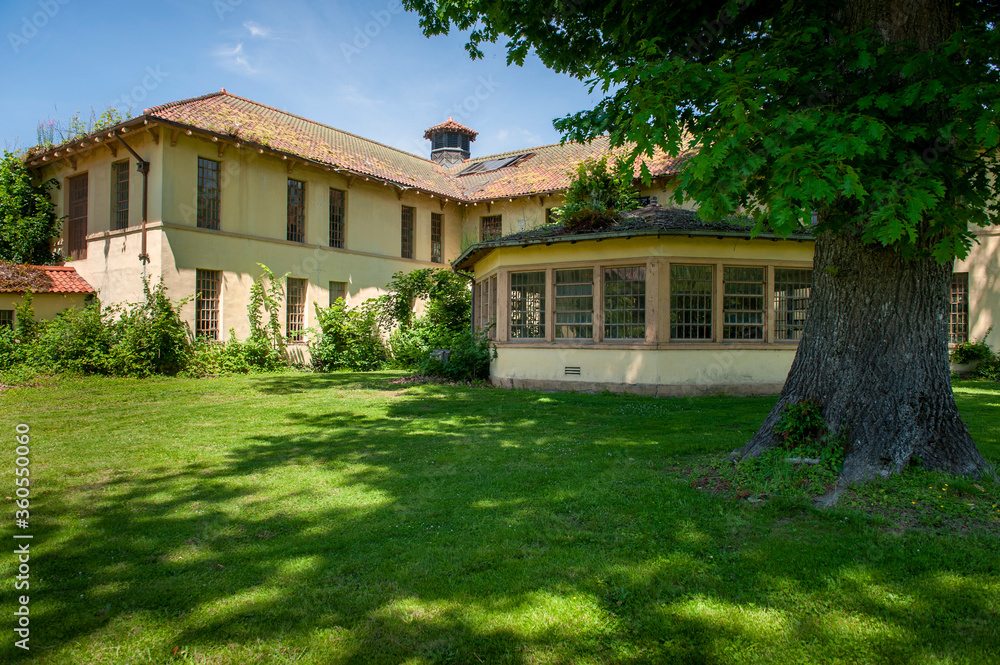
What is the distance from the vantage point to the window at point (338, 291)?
2066 cm

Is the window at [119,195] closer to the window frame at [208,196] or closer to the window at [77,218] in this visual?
the window at [77,218]

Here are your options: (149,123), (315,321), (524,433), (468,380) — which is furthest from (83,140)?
(524,433)

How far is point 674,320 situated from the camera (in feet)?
40.0

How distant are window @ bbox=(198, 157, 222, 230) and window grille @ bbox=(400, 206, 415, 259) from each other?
732cm

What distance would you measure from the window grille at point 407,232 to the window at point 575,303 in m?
11.4

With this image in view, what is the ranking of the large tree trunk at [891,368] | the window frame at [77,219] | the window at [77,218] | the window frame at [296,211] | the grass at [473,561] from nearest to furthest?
the grass at [473,561], the large tree trunk at [891,368], the window frame at [77,219], the window at [77,218], the window frame at [296,211]

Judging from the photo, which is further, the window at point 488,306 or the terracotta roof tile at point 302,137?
the terracotta roof tile at point 302,137

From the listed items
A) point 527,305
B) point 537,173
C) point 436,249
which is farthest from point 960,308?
point 436,249

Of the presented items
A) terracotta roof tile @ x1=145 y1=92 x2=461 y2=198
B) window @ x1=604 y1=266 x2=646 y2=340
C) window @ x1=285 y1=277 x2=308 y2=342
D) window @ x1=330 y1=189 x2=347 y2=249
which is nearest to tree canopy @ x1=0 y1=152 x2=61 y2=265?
terracotta roof tile @ x1=145 y1=92 x2=461 y2=198

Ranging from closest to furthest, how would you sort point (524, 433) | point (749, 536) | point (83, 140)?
point (749, 536)
point (524, 433)
point (83, 140)

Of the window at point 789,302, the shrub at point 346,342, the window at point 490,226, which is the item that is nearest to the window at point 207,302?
the shrub at point 346,342

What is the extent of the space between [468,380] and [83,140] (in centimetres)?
1285

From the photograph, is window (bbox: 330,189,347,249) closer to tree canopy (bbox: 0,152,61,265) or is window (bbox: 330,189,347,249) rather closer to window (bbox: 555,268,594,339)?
tree canopy (bbox: 0,152,61,265)

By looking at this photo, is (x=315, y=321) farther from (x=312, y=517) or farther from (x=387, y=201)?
(x=312, y=517)
